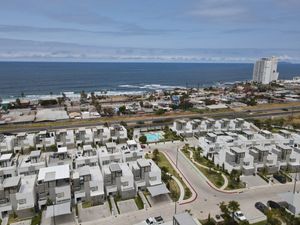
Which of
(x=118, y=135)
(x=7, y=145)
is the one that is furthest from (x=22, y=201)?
(x=118, y=135)

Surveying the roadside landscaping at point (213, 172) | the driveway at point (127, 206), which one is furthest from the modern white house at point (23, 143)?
the roadside landscaping at point (213, 172)

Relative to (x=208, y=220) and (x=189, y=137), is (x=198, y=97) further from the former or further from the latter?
(x=208, y=220)

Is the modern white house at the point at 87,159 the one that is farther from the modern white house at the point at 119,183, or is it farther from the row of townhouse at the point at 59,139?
the row of townhouse at the point at 59,139

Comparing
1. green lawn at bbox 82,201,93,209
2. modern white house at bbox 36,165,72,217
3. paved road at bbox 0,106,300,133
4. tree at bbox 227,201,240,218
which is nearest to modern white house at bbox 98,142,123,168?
green lawn at bbox 82,201,93,209

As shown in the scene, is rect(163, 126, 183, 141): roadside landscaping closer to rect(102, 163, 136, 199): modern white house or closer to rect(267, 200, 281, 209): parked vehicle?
rect(102, 163, 136, 199): modern white house

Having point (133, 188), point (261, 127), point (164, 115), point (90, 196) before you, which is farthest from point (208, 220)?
point (164, 115)

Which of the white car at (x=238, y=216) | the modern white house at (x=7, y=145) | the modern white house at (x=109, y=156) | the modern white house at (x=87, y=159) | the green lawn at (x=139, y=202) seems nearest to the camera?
the white car at (x=238, y=216)
